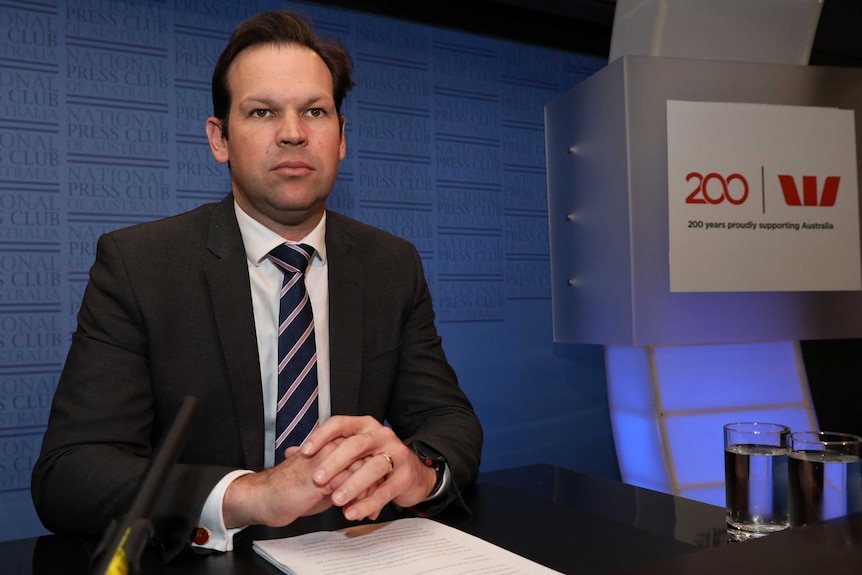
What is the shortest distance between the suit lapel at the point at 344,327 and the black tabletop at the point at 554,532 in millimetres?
416

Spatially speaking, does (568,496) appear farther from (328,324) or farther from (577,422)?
(577,422)

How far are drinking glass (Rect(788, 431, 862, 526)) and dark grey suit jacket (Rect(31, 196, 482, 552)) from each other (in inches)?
20.7

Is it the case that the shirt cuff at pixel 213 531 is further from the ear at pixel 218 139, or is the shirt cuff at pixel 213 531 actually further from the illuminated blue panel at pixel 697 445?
the illuminated blue panel at pixel 697 445

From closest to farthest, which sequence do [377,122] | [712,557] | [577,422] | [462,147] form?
[712,557] < [377,122] < [462,147] < [577,422]

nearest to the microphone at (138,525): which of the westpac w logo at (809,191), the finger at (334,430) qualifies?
the finger at (334,430)

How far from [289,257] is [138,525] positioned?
108cm

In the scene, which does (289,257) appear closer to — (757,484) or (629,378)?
(757,484)

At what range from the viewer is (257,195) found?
5.24 feet

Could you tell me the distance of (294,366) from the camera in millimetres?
1491

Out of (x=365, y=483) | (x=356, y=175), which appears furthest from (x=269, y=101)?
(x=356, y=175)

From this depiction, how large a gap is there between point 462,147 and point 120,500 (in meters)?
2.54

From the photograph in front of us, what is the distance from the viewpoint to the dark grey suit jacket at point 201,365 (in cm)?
114

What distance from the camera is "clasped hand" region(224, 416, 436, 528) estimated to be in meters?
0.94

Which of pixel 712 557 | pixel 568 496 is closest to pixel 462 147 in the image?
pixel 568 496
